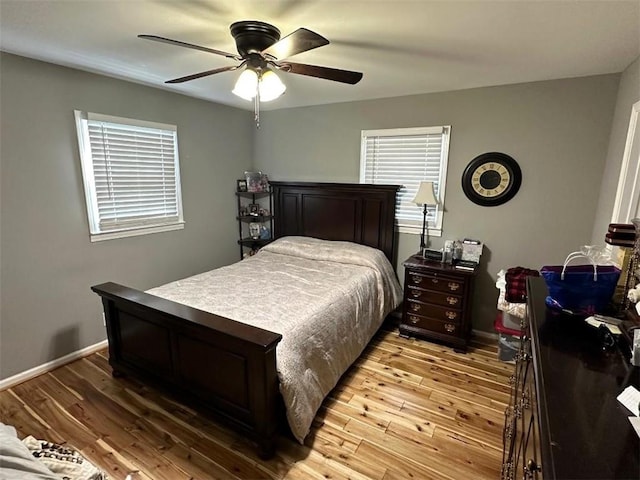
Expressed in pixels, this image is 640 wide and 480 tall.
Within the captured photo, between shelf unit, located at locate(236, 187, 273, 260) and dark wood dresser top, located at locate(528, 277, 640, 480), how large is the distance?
343 centimetres

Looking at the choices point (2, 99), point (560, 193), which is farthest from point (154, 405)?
point (560, 193)

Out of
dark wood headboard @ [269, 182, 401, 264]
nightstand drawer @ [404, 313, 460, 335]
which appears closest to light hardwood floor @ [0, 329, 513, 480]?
nightstand drawer @ [404, 313, 460, 335]

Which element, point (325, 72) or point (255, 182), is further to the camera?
point (255, 182)

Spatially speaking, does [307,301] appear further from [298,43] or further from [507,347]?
[507,347]

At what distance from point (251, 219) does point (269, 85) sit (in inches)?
100

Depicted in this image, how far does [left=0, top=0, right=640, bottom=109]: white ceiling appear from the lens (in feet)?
5.11

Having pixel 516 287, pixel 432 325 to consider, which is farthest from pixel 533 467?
pixel 432 325

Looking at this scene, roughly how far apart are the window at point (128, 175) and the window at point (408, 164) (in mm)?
2077

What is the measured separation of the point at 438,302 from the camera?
9.89 ft

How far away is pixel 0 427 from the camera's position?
1033mm

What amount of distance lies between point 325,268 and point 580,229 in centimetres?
221

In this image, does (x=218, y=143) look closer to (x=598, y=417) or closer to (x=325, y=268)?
(x=325, y=268)

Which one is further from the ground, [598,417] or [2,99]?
[2,99]

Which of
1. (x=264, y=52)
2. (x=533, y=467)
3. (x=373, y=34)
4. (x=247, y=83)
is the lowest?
(x=533, y=467)
